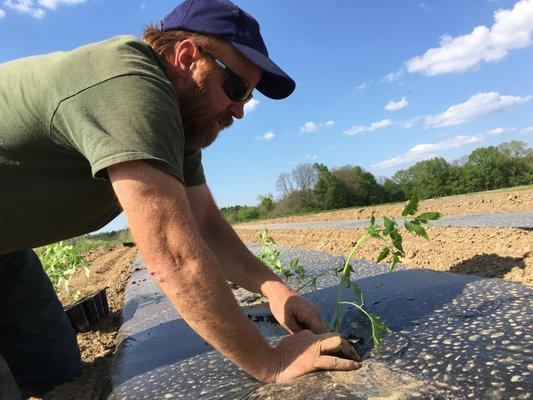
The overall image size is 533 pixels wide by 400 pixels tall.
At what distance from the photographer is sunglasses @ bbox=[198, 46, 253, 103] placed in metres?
1.49

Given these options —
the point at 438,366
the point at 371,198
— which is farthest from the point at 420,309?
the point at 371,198

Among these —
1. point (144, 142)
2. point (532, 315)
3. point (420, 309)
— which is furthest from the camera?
point (420, 309)

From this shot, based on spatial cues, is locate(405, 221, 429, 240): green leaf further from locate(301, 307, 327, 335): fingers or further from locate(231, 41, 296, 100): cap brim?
locate(231, 41, 296, 100): cap brim

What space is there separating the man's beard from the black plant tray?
7.08 ft

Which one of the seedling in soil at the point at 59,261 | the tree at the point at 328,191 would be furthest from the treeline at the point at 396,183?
the seedling in soil at the point at 59,261

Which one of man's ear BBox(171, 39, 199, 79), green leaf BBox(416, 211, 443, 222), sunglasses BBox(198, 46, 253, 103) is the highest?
man's ear BBox(171, 39, 199, 79)

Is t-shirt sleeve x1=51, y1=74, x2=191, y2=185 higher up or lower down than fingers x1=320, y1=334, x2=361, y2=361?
higher up

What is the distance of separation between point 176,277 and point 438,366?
0.80 m

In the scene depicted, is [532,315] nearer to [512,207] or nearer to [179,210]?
[179,210]

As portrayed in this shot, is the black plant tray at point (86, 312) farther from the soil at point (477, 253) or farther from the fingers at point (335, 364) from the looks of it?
the fingers at point (335, 364)

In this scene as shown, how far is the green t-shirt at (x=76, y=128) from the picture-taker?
1.15 meters

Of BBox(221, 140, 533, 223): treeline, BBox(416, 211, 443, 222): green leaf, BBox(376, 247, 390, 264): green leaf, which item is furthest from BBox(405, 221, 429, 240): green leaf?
BBox(221, 140, 533, 223): treeline

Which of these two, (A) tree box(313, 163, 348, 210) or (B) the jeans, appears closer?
(B) the jeans

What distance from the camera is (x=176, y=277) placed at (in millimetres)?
1168
